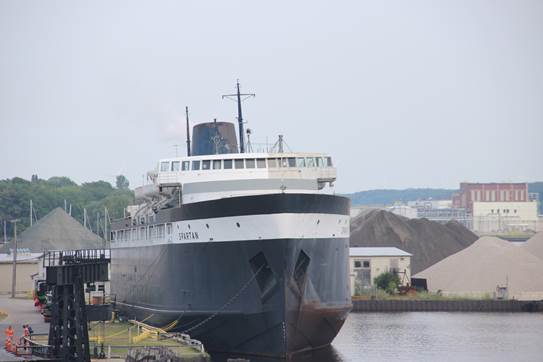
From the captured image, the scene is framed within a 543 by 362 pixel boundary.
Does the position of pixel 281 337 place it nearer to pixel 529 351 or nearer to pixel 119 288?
pixel 529 351

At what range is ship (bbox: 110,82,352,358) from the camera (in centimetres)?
4038

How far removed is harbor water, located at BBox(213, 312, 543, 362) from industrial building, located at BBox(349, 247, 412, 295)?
11.0m

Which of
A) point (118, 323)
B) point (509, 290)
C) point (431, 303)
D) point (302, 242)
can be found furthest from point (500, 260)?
point (302, 242)

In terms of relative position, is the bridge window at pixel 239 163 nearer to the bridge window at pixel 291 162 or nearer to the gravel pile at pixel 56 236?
the bridge window at pixel 291 162

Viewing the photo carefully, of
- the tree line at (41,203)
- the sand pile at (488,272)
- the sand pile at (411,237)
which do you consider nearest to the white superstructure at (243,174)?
the sand pile at (488,272)

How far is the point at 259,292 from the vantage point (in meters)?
40.6

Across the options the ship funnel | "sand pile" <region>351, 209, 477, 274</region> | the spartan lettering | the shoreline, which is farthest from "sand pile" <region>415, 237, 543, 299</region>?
the spartan lettering

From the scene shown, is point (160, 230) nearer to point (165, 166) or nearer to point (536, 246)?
point (165, 166)

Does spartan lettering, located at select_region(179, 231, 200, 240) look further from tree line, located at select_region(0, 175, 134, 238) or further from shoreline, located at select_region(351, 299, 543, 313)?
tree line, located at select_region(0, 175, 134, 238)

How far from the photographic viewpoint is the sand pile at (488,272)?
8069 centimetres

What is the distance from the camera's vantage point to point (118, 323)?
51.9m

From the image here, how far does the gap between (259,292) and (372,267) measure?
1664 inches

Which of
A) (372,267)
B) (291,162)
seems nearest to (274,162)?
(291,162)

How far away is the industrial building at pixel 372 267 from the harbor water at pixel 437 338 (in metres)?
11.0
